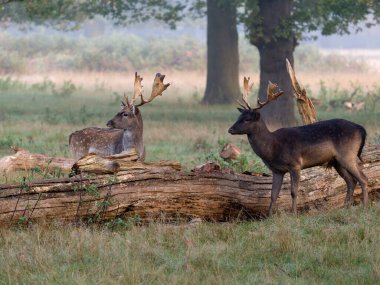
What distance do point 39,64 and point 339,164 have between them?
45314 mm

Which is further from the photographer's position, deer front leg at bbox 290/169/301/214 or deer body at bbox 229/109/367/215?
deer body at bbox 229/109/367/215

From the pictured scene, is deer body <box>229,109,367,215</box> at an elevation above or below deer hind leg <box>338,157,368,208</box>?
above

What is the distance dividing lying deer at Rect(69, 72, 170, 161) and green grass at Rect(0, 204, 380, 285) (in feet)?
12.4

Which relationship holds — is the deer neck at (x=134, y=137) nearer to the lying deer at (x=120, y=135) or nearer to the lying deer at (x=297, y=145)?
the lying deer at (x=120, y=135)

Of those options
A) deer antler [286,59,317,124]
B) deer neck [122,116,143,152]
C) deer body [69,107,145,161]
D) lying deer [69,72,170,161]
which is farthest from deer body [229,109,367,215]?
deer neck [122,116,143,152]

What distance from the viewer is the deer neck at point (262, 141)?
10172 mm

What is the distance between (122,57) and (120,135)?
41775mm

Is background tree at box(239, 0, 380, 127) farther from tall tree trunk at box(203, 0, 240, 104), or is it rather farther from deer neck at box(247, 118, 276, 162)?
deer neck at box(247, 118, 276, 162)

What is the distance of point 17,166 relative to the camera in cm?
1272

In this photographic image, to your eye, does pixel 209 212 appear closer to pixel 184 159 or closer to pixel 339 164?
pixel 339 164

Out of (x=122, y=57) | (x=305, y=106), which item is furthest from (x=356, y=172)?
(x=122, y=57)

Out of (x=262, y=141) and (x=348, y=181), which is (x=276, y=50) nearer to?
(x=348, y=181)

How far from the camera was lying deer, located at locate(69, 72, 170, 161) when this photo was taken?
13010 mm

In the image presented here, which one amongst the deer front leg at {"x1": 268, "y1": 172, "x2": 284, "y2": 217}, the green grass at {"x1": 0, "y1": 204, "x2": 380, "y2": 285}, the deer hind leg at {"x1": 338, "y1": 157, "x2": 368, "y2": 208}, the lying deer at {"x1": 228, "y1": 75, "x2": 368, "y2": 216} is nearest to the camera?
the green grass at {"x1": 0, "y1": 204, "x2": 380, "y2": 285}
